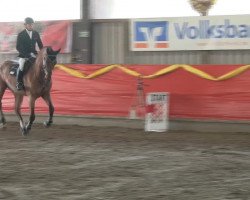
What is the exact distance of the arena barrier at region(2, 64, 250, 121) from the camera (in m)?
13.9

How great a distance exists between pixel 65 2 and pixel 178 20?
419 cm

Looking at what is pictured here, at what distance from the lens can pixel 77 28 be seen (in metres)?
16.9

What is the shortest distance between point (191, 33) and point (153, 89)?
1.84m

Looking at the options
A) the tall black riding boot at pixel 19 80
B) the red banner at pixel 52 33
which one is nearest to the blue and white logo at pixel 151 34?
the red banner at pixel 52 33

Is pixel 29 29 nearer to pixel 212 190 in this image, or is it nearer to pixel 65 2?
pixel 65 2

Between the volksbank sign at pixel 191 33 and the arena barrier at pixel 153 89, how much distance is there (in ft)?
3.04

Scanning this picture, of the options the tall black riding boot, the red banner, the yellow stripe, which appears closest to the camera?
the yellow stripe

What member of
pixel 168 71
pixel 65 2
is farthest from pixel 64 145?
pixel 65 2

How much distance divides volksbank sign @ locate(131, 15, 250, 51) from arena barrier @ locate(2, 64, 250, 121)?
0.93 meters

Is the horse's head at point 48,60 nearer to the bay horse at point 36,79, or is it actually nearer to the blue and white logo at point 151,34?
the bay horse at point 36,79

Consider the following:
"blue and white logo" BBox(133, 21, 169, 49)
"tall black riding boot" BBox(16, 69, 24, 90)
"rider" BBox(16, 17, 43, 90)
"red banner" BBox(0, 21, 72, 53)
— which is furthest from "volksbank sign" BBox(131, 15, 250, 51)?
"tall black riding boot" BBox(16, 69, 24, 90)

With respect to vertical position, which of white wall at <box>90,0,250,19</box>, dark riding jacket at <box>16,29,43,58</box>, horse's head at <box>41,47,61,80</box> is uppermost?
white wall at <box>90,0,250,19</box>

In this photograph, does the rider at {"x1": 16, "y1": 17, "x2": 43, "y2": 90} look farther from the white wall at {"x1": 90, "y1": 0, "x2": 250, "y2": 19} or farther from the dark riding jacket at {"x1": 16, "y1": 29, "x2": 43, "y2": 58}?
the white wall at {"x1": 90, "y1": 0, "x2": 250, "y2": 19}

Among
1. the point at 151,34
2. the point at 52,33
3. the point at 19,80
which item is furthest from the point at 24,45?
the point at 151,34
